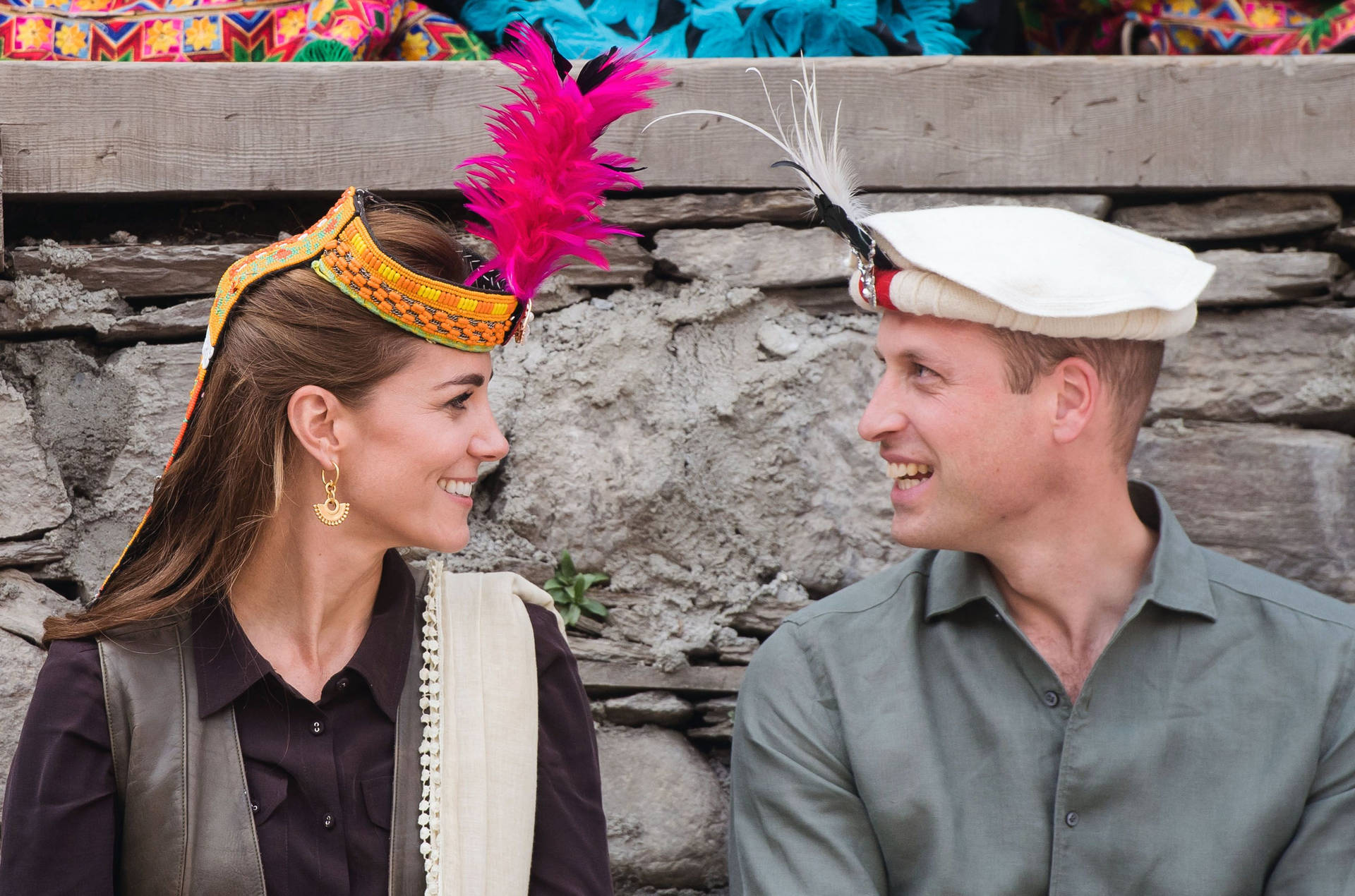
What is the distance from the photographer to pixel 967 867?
2.05m

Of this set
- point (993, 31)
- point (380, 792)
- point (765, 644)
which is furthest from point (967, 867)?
point (993, 31)

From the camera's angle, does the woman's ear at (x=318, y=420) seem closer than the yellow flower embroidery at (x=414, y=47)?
Yes

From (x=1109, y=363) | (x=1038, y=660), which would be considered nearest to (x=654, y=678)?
(x=1038, y=660)

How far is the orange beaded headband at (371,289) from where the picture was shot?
6.61ft

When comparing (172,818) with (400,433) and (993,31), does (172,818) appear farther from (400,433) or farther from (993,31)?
(993,31)

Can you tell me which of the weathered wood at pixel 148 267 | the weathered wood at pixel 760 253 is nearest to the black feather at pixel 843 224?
the weathered wood at pixel 760 253

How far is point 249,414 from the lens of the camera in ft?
6.79

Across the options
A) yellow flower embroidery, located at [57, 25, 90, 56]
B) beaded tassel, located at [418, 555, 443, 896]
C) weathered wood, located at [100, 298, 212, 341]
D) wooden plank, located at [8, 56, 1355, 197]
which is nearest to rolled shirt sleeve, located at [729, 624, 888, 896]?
beaded tassel, located at [418, 555, 443, 896]

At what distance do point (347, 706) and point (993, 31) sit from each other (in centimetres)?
215

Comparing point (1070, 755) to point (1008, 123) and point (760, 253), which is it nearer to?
point (760, 253)

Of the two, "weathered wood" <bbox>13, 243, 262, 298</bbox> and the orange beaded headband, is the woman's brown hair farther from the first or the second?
"weathered wood" <bbox>13, 243, 262, 298</bbox>

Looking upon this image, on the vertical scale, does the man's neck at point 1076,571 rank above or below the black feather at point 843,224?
below

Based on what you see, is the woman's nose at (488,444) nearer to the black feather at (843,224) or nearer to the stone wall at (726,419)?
the stone wall at (726,419)

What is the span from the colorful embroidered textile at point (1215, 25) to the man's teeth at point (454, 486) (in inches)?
79.3
